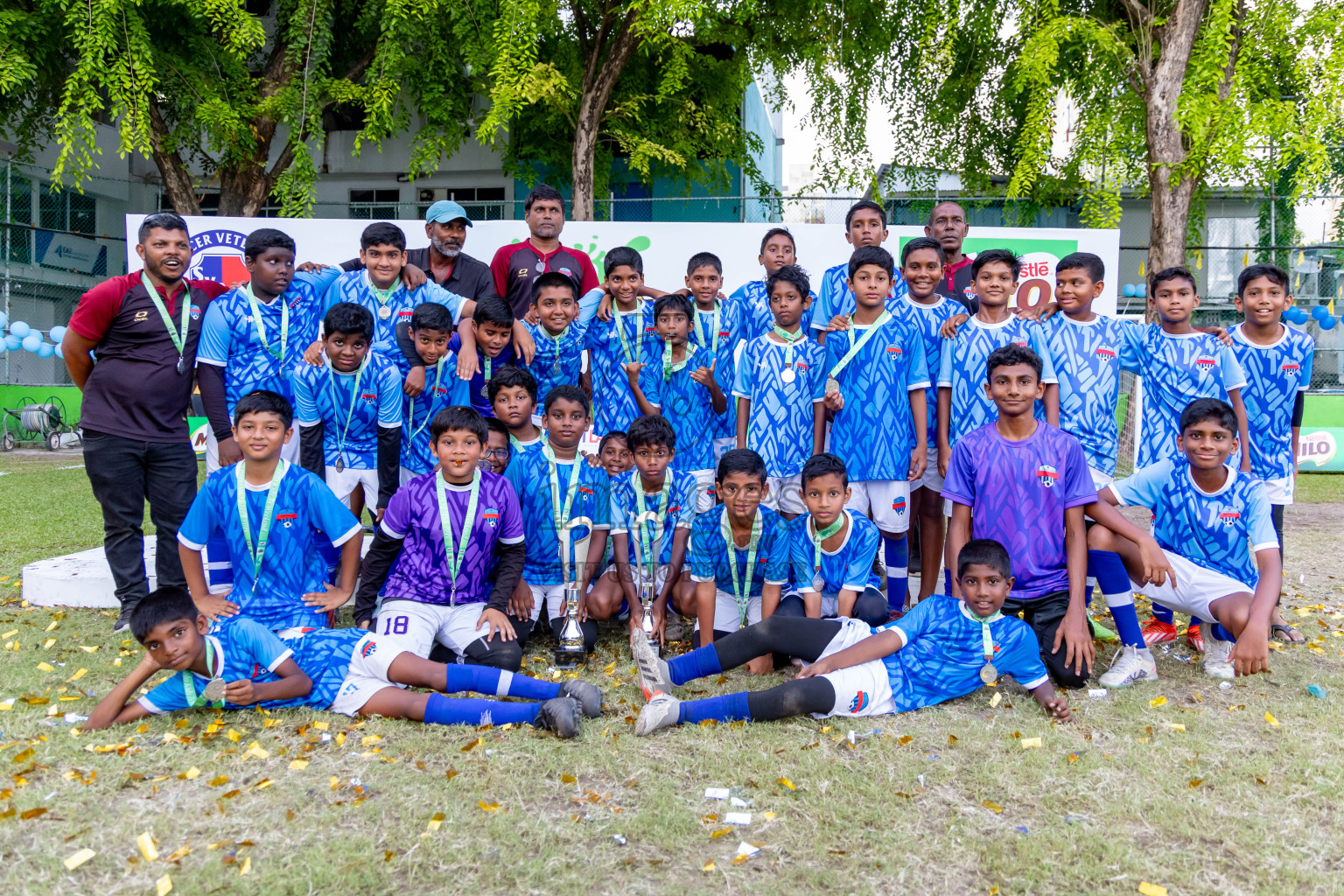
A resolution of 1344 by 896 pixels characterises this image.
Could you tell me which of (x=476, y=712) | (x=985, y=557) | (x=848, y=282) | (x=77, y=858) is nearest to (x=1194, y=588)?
(x=985, y=557)

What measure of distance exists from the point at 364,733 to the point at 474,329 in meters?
2.51

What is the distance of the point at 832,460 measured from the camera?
4.32 m

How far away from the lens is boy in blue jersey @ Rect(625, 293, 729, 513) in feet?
17.5

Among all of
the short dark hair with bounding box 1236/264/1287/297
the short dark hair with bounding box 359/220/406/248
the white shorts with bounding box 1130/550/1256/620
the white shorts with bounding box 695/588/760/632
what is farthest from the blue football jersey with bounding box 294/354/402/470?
the short dark hair with bounding box 1236/264/1287/297

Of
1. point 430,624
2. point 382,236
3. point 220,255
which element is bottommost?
point 430,624

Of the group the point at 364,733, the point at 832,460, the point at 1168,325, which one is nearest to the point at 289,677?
the point at 364,733

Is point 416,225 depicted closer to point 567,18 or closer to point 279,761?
point 567,18

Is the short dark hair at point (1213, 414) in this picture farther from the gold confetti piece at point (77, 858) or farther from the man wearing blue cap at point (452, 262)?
the gold confetti piece at point (77, 858)

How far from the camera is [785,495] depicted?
4.70 m

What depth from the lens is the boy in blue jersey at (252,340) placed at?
485 centimetres

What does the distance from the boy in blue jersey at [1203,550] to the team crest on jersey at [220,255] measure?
10.2m

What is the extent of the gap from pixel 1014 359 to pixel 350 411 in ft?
11.2

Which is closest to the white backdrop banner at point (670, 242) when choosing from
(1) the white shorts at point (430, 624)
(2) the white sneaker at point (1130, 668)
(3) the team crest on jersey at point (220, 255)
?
(3) the team crest on jersey at point (220, 255)

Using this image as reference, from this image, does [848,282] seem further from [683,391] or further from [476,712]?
[476,712]
